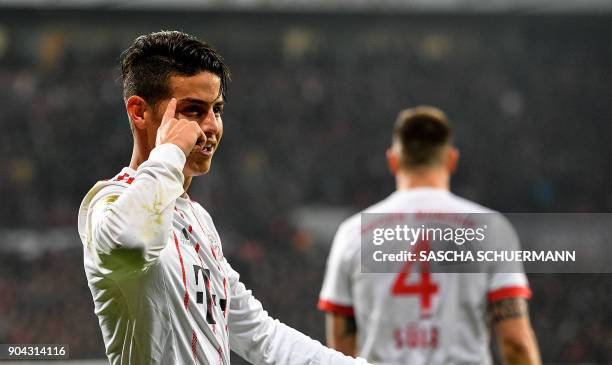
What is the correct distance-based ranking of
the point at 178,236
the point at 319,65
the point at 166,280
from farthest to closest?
the point at 319,65
the point at 178,236
the point at 166,280

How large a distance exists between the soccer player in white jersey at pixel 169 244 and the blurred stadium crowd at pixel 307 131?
12671 millimetres

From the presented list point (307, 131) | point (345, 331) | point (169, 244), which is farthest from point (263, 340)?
point (307, 131)

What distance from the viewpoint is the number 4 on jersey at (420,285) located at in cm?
Result: 373

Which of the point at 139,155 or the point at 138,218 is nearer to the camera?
the point at 138,218

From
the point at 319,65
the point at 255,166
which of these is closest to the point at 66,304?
the point at 255,166

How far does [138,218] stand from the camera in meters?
1.78

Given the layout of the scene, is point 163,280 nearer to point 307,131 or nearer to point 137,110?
point 137,110

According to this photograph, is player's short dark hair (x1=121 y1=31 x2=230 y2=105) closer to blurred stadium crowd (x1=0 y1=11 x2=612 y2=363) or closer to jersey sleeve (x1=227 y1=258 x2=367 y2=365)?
jersey sleeve (x1=227 y1=258 x2=367 y2=365)

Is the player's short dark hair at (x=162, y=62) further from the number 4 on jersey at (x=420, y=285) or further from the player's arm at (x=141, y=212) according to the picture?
the number 4 on jersey at (x=420, y=285)

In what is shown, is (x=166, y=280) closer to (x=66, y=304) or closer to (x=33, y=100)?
(x=66, y=304)

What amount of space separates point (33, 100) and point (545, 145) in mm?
13083

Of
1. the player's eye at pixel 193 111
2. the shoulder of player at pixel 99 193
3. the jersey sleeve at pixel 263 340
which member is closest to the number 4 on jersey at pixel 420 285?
the jersey sleeve at pixel 263 340

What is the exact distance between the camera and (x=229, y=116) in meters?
21.5

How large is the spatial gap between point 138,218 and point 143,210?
23 mm
